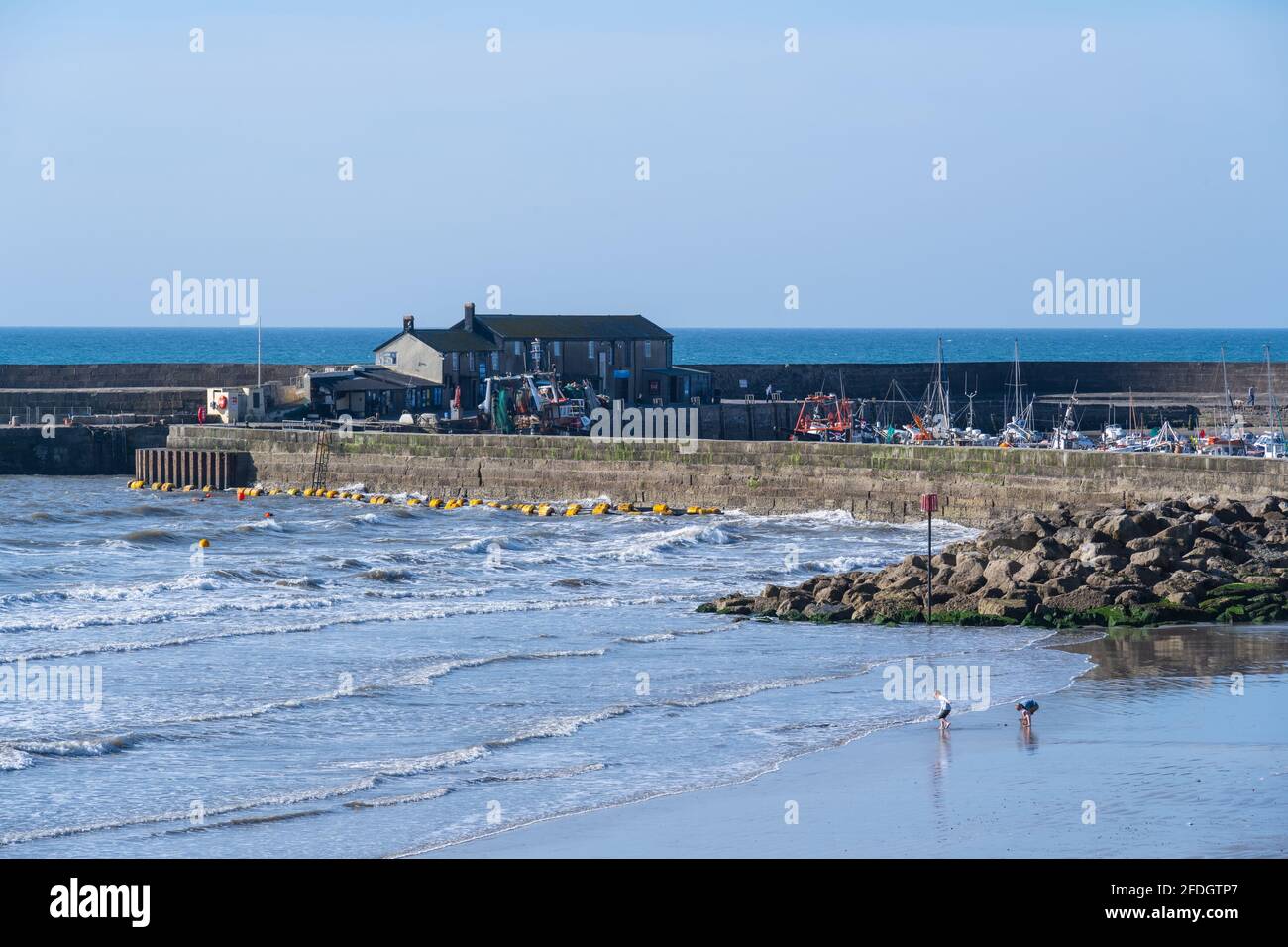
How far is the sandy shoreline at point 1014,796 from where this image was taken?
13609 millimetres

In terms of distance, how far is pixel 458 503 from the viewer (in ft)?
161

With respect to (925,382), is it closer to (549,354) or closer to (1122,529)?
(549,354)

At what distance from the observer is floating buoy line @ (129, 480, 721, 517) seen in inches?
1794

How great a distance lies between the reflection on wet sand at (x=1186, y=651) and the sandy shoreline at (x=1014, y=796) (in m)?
1.38

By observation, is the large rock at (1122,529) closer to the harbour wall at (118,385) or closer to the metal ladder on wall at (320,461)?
the metal ladder on wall at (320,461)

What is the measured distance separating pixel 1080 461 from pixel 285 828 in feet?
93.0

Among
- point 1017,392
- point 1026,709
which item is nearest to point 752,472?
point 1017,392

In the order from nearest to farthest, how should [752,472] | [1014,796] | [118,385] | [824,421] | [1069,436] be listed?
1. [1014,796]
2. [752,472]
3. [1069,436]
4. [824,421]
5. [118,385]

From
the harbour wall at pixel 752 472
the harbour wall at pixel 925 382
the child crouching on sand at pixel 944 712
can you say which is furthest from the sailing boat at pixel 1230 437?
the child crouching on sand at pixel 944 712

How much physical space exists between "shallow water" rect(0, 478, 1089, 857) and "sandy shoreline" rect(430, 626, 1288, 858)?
0.74 meters

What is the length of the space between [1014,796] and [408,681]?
909 cm

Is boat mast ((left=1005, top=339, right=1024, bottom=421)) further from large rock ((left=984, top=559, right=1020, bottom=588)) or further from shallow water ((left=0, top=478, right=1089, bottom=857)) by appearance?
large rock ((left=984, top=559, right=1020, bottom=588))

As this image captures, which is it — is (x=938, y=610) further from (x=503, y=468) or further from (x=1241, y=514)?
(x=503, y=468)
